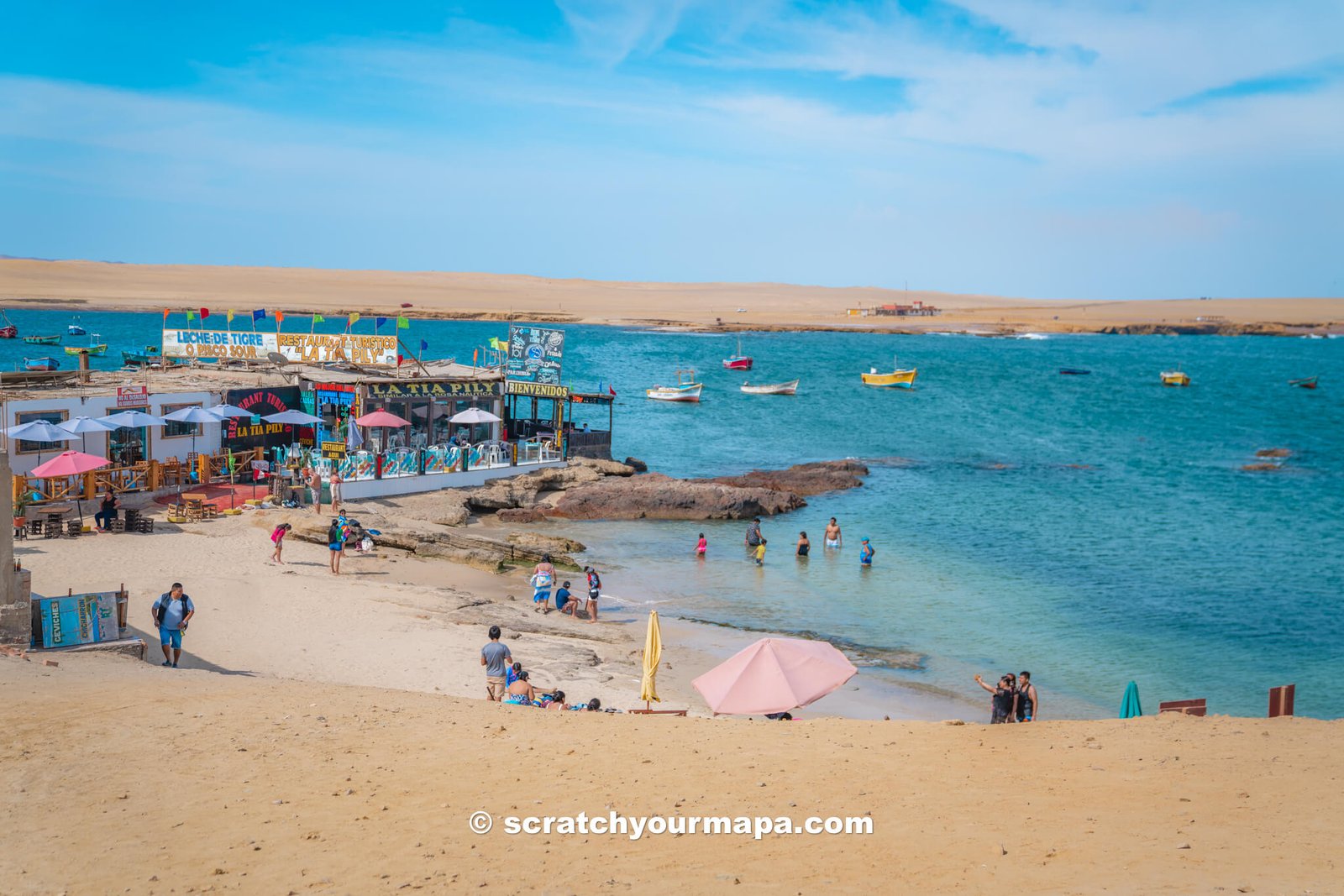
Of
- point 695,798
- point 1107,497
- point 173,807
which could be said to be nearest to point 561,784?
point 695,798

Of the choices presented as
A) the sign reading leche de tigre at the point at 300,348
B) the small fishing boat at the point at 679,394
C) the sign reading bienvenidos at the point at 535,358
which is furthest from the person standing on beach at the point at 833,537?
the small fishing boat at the point at 679,394

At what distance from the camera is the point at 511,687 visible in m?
13.8

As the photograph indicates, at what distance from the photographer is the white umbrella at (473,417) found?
31.7m

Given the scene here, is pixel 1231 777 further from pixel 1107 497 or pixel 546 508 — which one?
pixel 1107 497

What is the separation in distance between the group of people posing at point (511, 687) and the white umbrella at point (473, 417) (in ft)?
57.9

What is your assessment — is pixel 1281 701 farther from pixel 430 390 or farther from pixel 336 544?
pixel 430 390

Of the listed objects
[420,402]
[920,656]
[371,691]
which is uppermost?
[420,402]

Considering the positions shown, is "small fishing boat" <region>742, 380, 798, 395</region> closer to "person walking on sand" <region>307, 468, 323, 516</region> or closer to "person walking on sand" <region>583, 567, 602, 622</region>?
"person walking on sand" <region>307, 468, 323, 516</region>

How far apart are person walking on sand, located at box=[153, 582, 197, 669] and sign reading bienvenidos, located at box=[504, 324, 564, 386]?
21.8 metres

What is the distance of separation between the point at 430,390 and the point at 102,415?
9.57 m

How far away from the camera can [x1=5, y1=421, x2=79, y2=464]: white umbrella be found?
22500mm

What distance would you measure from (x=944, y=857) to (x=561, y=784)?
11.1 feet

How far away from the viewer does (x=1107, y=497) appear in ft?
137

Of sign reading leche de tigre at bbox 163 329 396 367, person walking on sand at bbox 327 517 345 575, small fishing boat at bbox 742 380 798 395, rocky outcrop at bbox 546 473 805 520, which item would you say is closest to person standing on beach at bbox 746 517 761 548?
rocky outcrop at bbox 546 473 805 520
